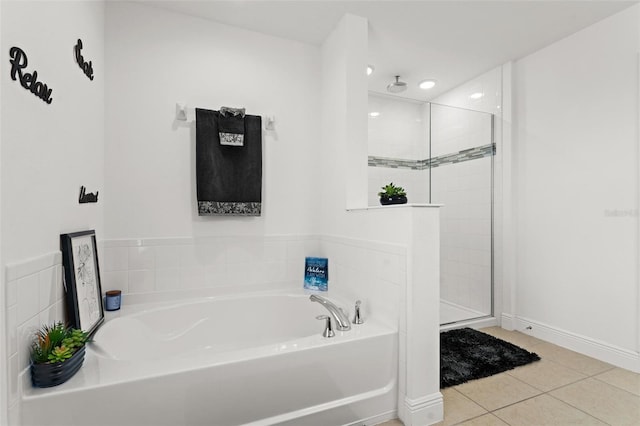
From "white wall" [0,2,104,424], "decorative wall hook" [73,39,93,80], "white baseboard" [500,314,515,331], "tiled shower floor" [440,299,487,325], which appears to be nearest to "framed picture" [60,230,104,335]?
"white wall" [0,2,104,424]

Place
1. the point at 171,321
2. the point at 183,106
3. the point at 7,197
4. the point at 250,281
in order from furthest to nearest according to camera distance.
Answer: the point at 250,281 → the point at 183,106 → the point at 171,321 → the point at 7,197

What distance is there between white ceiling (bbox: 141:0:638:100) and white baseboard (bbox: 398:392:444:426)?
7.89 feet

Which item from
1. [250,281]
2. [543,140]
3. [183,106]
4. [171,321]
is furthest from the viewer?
[543,140]

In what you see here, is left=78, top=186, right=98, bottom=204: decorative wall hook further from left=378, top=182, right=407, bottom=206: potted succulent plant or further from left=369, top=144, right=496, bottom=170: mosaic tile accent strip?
left=369, top=144, right=496, bottom=170: mosaic tile accent strip

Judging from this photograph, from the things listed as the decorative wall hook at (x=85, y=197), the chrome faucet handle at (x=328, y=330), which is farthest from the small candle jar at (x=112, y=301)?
the chrome faucet handle at (x=328, y=330)

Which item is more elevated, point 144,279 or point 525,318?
point 144,279

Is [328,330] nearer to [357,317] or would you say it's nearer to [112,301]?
[357,317]

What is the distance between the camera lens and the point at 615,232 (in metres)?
2.24

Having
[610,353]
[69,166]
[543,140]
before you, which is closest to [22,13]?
[69,166]

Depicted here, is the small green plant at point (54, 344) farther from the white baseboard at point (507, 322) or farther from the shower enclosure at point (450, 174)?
the white baseboard at point (507, 322)

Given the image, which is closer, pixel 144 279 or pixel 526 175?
pixel 144 279

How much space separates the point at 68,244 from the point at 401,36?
8.52 feet

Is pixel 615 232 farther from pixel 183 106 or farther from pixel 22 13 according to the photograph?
A: pixel 22 13

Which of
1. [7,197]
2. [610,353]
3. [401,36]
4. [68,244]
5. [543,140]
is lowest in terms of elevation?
[610,353]
